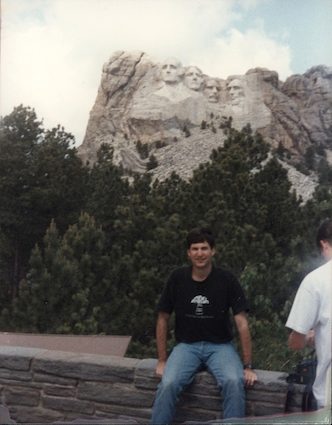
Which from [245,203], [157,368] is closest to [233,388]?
[157,368]

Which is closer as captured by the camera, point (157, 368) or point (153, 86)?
point (157, 368)

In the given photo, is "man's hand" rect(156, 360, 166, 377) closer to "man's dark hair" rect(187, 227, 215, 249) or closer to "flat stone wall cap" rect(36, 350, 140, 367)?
"flat stone wall cap" rect(36, 350, 140, 367)

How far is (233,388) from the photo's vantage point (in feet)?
8.31

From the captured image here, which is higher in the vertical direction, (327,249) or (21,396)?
(327,249)

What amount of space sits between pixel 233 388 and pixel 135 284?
0.88 meters

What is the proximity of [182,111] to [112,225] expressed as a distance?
601 millimetres

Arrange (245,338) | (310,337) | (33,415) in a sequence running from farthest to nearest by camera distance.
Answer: (33,415), (245,338), (310,337)

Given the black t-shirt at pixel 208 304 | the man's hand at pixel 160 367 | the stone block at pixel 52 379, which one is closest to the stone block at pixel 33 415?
the stone block at pixel 52 379

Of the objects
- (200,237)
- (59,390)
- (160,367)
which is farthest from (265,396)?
(59,390)

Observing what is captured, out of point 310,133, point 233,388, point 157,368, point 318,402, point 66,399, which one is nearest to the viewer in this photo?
point 318,402

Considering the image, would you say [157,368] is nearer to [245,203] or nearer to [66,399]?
[66,399]

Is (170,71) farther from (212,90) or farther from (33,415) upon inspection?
(33,415)

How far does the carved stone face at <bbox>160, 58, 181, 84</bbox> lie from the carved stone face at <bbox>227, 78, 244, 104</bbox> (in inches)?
9.3

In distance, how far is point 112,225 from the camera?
10.8 feet
